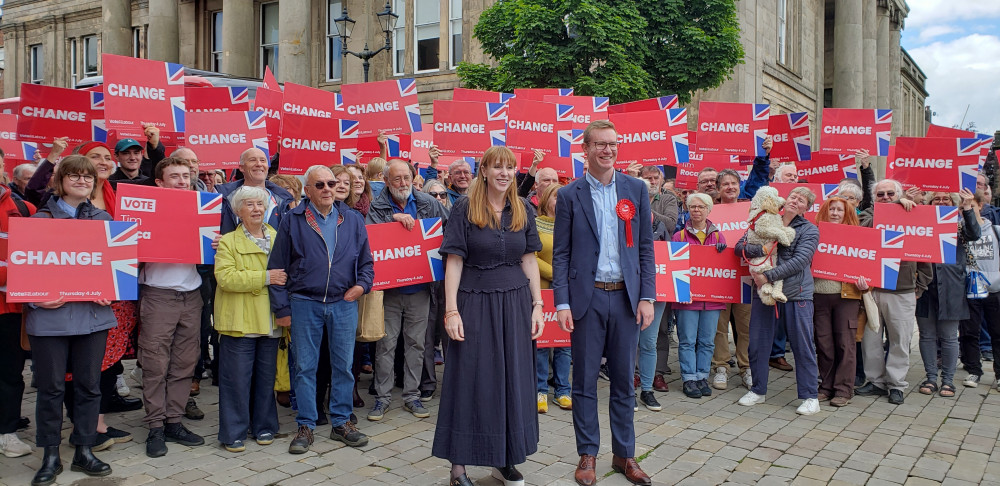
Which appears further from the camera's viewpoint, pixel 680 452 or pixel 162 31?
pixel 162 31

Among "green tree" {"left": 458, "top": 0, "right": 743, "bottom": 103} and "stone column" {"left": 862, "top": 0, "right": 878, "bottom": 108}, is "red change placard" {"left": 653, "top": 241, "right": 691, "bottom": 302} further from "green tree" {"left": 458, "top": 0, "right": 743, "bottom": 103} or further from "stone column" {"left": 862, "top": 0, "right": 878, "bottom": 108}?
"stone column" {"left": 862, "top": 0, "right": 878, "bottom": 108}

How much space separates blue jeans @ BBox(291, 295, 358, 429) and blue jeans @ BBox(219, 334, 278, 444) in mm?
259

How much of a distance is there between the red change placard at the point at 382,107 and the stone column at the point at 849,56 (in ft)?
92.1

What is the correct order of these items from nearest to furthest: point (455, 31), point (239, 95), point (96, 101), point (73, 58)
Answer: point (96, 101) → point (239, 95) → point (455, 31) → point (73, 58)

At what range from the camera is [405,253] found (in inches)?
260

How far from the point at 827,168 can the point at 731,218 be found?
3163 mm

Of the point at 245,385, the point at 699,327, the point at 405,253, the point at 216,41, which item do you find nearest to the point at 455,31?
the point at 216,41

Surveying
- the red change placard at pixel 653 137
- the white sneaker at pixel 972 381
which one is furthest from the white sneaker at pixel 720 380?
the white sneaker at pixel 972 381

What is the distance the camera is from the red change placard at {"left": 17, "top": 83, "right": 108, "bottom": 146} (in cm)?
789

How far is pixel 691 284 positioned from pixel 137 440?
17.1 feet

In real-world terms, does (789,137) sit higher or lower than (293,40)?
lower

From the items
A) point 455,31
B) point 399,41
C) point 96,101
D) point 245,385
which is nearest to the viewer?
A: point 245,385

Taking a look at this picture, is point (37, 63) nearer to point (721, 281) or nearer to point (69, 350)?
point (69, 350)

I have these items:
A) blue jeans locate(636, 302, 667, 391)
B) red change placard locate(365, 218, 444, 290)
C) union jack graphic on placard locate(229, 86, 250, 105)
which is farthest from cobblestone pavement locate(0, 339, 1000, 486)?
union jack graphic on placard locate(229, 86, 250, 105)
